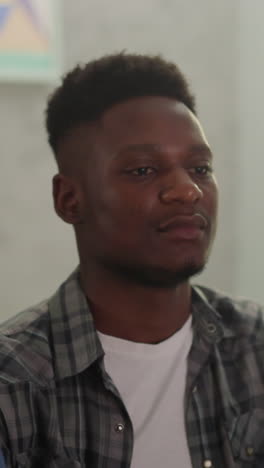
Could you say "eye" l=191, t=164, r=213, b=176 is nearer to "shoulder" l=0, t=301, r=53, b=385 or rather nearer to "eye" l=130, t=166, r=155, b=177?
"eye" l=130, t=166, r=155, b=177

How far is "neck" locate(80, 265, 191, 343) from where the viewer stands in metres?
0.73

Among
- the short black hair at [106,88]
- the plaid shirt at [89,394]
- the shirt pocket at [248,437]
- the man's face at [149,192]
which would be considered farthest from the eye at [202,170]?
the shirt pocket at [248,437]

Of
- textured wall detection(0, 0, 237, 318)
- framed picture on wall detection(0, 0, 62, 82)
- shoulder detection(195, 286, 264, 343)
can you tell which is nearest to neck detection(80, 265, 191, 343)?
shoulder detection(195, 286, 264, 343)

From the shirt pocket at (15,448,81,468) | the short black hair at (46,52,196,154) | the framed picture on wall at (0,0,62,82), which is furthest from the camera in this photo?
the framed picture on wall at (0,0,62,82)

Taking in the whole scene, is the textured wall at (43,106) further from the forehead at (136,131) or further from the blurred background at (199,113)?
the forehead at (136,131)

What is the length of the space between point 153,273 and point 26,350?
7.3 inches

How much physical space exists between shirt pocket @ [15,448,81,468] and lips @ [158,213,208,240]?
0.29m

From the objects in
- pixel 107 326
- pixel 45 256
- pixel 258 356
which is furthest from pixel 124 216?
pixel 45 256

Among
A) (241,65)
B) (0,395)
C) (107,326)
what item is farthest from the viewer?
(241,65)

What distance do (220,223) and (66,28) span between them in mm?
585

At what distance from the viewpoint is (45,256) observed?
1.13 meters

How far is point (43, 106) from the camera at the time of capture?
1091mm

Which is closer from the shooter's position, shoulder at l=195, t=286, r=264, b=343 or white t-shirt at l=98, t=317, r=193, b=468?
white t-shirt at l=98, t=317, r=193, b=468

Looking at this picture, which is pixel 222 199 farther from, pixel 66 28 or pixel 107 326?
pixel 107 326
